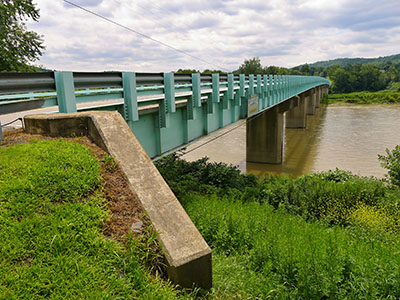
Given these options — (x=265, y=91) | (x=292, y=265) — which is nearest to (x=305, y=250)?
(x=292, y=265)

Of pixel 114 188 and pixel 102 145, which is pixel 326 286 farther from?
pixel 102 145

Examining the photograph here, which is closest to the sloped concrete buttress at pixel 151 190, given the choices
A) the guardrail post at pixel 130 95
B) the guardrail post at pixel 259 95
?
the guardrail post at pixel 130 95

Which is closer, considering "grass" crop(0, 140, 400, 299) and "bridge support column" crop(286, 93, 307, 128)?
"grass" crop(0, 140, 400, 299)

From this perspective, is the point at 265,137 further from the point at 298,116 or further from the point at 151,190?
the point at 151,190

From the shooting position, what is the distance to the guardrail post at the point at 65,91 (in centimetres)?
551

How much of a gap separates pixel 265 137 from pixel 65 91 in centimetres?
2216

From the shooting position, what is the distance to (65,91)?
5566 mm

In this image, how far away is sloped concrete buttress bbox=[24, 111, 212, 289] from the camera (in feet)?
11.8

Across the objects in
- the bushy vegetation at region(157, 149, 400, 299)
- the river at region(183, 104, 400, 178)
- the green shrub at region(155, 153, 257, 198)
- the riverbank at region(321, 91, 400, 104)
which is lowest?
the river at region(183, 104, 400, 178)

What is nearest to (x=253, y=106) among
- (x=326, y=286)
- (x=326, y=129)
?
(x=326, y=286)

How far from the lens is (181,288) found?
3.53 meters

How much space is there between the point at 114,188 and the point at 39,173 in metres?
0.94

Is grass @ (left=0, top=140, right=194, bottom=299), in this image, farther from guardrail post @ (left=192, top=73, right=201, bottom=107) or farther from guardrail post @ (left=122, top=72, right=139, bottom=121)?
guardrail post @ (left=192, top=73, right=201, bottom=107)

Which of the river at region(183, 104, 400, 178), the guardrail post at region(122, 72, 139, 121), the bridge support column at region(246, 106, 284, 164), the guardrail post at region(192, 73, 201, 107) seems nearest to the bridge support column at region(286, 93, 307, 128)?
the river at region(183, 104, 400, 178)
